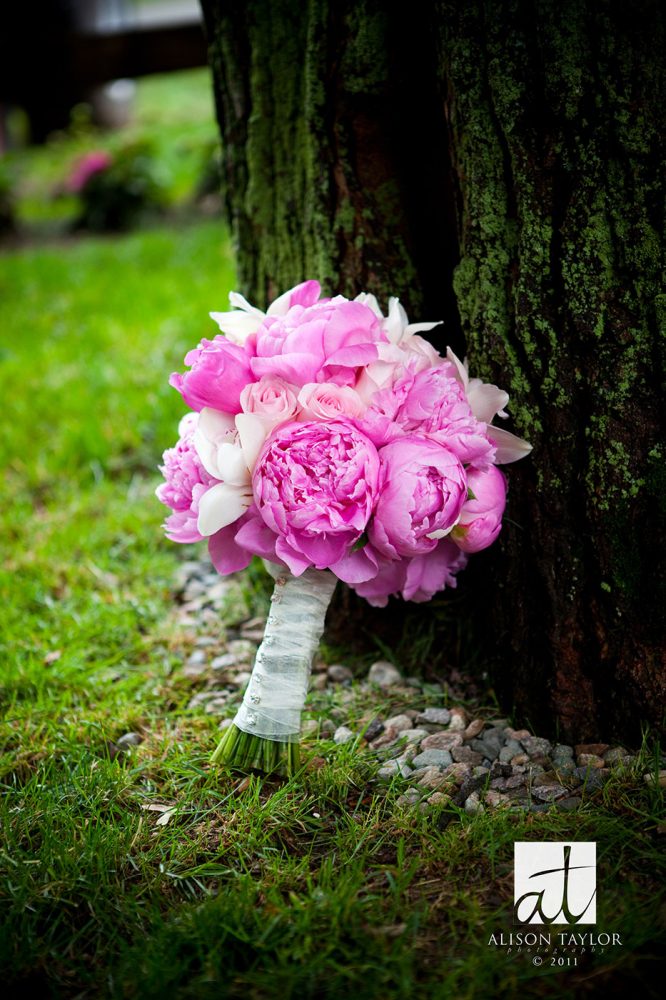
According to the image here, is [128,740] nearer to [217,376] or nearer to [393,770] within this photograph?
[393,770]

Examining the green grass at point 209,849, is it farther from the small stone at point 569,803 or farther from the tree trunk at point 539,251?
the tree trunk at point 539,251

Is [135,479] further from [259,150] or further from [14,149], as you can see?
[14,149]

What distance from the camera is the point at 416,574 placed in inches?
67.9

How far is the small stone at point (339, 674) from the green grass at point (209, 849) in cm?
7

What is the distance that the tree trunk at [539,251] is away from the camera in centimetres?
158

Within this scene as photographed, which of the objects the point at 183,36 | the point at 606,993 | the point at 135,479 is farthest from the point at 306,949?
the point at 183,36

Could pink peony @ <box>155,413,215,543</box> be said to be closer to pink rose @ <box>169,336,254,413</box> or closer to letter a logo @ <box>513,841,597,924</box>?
pink rose @ <box>169,336,254,413</box>

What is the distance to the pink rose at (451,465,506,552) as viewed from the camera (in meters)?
1.63

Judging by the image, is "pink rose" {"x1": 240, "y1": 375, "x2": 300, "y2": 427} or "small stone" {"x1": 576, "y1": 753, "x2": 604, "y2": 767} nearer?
"pink rose" {"x1": 240, "y1": 375, "x2": 300, "y2": 427}

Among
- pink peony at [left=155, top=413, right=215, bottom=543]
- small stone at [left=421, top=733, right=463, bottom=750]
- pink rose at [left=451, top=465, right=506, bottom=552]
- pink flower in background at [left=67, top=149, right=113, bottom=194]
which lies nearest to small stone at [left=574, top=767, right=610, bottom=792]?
small stone at [left=421, top=733, right=463, bottom=750]

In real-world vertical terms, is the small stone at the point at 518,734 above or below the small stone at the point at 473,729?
above

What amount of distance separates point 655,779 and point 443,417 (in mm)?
757

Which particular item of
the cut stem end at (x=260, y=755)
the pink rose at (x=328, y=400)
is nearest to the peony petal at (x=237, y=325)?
the pink rose at (x=328, y=400)

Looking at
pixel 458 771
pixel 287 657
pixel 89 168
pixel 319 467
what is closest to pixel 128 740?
pixel 287 657
